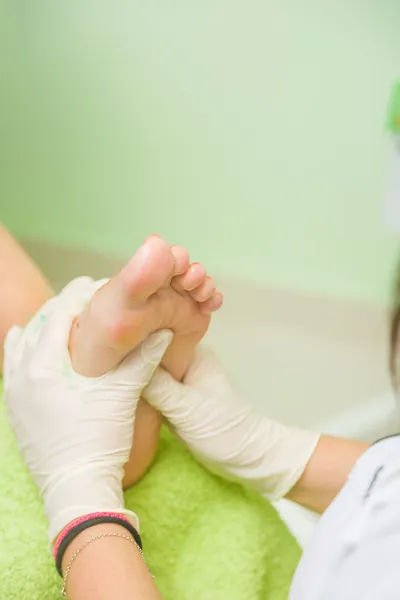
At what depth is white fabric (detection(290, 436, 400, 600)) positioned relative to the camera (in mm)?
378

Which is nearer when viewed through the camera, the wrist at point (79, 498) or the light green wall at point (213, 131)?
the wrist at point (79, 498)

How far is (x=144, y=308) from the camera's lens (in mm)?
552

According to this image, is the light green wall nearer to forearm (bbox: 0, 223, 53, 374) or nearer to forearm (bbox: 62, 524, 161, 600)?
forearm (bbox: 0, 223, 53, 374)

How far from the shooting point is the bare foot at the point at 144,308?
1.73ft

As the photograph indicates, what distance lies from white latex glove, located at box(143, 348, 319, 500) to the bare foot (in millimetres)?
33

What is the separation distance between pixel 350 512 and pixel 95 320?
255 mm

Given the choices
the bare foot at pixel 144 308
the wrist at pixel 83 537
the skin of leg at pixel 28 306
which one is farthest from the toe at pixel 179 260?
the wrist at pixel 83 537

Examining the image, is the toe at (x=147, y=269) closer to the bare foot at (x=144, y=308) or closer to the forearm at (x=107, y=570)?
the bare foot at (x=144, y=308)

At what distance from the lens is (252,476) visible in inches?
25.5

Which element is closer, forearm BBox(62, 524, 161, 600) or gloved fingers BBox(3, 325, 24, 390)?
forearm BBox(62, 524, 161, 600)

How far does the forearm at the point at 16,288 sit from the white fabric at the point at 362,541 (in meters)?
0.35

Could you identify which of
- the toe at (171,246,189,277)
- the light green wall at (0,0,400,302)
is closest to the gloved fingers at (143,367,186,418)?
the toe at (171,246,189,277)

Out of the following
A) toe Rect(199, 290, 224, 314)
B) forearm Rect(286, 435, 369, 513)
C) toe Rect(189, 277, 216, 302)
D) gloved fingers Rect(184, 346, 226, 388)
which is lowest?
forearm Rect(286, 435, 369, 513)

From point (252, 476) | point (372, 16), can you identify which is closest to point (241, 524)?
point (252, 476)
